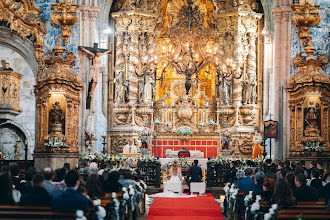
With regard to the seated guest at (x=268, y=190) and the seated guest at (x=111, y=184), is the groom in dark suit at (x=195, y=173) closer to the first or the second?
the seated guest at (x=111, y=184)

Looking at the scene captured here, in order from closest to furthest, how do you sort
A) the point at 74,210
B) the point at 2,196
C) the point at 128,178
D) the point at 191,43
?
the point at 74,210 → the point at 2,196 → the point at 128,178 → the point at 191,43

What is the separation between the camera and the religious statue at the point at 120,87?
28.9m

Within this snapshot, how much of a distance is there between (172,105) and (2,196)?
20.6m

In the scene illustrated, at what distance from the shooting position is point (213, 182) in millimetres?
21547

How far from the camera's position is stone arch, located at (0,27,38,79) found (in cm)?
2089

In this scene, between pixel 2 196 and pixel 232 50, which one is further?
pixel 232 50

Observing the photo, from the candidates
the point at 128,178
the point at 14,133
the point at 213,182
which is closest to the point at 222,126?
the point at 213,182

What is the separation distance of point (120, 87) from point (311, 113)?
11.4 m

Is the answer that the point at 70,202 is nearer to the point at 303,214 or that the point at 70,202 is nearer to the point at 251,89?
the point at 303,214

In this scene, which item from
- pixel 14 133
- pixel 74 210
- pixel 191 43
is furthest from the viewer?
pixel 14 133

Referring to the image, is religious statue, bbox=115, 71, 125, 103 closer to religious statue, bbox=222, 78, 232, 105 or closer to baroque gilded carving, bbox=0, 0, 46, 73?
religious statue, bbox=222, 78, 232, 105

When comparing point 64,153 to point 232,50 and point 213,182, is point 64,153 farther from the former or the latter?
point 232,50

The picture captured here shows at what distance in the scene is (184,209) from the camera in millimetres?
15438

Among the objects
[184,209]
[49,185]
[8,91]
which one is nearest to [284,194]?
[49,185]
